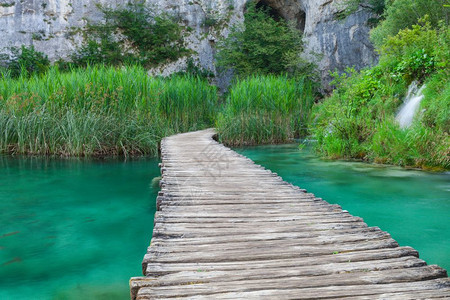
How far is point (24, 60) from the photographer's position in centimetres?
1980

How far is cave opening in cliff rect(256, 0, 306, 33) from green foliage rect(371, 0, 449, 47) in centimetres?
975

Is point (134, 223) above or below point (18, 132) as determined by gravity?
below

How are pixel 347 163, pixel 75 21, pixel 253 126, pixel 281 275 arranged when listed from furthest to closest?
1. pixel 75 21
2. pixel 253 126
3. pixel 347 163
4. pixel 281 275

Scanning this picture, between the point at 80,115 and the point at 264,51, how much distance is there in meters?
12.3

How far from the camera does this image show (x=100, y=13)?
22.6 m

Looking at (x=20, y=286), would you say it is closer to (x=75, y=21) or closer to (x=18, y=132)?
(x=18, y=132)

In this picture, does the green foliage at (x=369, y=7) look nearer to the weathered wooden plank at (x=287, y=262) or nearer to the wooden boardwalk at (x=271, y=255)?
the wooden boardwalk at (x=271, y=255)

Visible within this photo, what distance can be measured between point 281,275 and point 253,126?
8155 mm

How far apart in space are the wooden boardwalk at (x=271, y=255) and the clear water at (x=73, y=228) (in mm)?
674

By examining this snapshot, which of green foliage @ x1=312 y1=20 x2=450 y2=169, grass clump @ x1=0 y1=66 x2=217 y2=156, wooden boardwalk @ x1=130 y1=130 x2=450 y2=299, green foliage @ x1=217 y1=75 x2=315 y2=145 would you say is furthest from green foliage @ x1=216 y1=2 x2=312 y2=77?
wooden boardwalk @ x1=130 y1=130 x2=450 y2=299

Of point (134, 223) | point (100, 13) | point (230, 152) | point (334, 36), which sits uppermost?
point (100, 13)

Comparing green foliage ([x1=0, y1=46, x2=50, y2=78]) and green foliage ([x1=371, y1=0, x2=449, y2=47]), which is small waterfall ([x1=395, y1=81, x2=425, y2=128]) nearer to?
green foliage ([x1=371, y1=0, x2=449, y2=47])

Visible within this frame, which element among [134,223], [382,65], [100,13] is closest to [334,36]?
[382,65]

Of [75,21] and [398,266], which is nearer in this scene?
[398,266]
